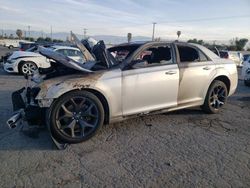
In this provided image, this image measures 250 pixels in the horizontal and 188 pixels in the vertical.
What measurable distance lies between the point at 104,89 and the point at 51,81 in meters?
0.83

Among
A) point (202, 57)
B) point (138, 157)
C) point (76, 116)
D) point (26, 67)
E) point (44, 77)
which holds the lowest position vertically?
point (138, 157)

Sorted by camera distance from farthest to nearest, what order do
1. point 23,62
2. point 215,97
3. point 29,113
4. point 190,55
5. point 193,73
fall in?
point 23,62 → point 215,97 → point 190,55 → point 193,73 → point 29,113

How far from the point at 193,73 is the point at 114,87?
1838 mm

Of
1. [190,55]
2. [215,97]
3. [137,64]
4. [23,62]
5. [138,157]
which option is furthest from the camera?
[23,62]

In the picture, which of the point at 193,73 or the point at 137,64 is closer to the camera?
the point at 137,64

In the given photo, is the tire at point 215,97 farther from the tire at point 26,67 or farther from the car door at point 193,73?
the tire at point 26,67

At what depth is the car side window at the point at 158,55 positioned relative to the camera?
498 cm

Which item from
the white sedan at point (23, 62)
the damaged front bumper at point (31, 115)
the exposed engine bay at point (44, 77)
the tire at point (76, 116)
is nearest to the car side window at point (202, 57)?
the exposed engine bay at point (44, 77)

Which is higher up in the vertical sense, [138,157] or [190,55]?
[190,55]

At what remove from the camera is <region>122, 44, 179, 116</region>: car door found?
176 inches

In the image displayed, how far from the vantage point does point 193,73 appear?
525 centimetres

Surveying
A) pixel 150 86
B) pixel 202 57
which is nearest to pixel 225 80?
pixel 202 57

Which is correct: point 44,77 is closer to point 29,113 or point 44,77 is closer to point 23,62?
point 29,113

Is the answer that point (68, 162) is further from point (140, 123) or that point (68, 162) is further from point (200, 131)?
point (200, 131)
